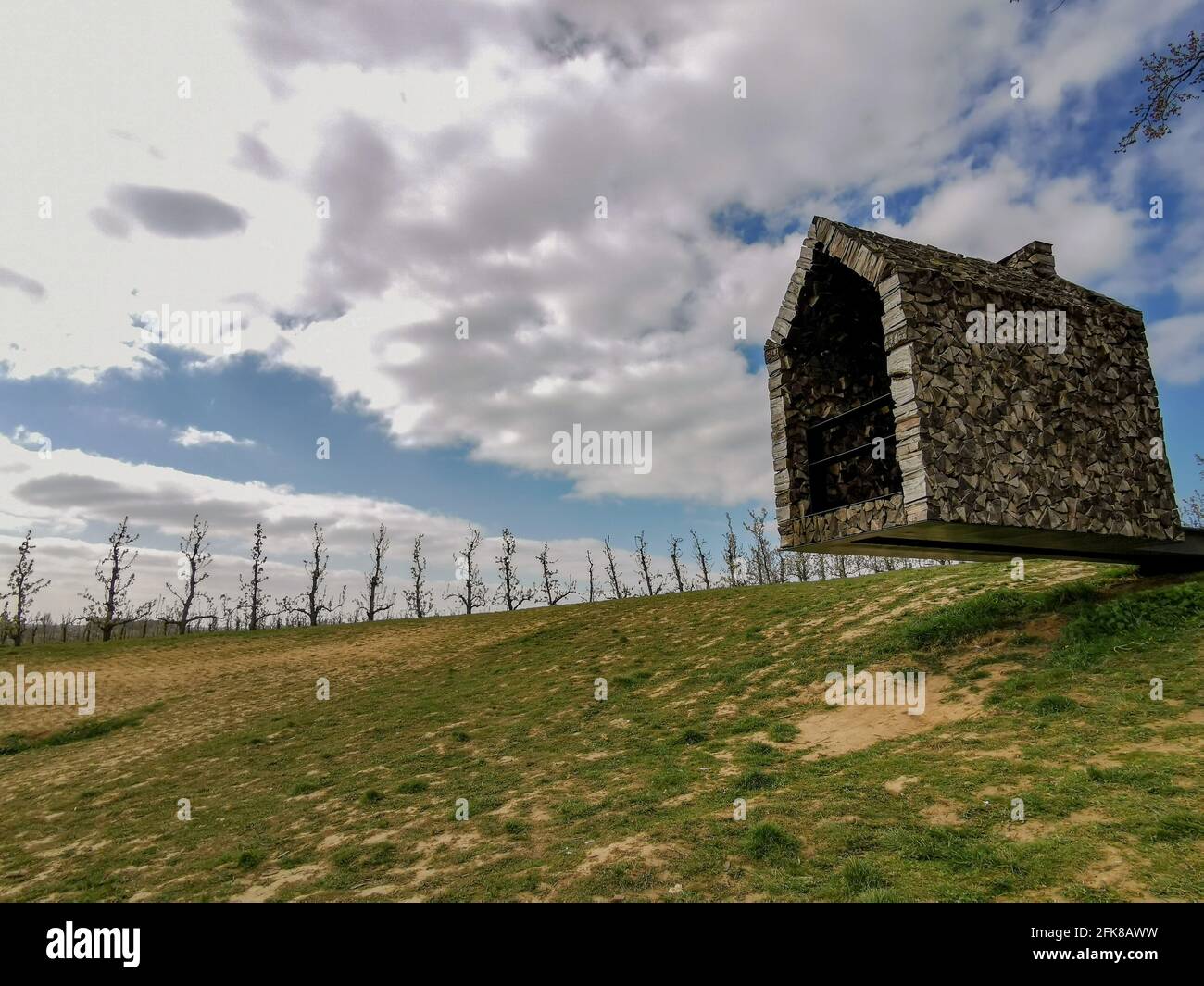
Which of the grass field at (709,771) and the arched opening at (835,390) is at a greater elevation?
the arched opening at (835,390)

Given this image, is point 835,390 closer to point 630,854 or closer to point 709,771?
point 709,771

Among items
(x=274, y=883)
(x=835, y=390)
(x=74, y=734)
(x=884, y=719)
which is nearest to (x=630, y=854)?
(x=274, y=883)

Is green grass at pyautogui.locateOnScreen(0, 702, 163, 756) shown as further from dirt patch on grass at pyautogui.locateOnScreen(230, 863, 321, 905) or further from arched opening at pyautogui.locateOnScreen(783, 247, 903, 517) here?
arched opening at pyautogui.locateOnScreen(783, 247, 903, 517)

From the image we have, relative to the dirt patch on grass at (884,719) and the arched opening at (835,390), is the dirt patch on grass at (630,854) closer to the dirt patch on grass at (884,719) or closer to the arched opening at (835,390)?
the dirt patch on grass at (884,719)

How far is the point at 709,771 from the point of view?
1236 cm

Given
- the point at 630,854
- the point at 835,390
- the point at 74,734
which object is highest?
the point at 835,390

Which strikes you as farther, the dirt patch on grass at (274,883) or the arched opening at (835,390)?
the arched opening at (835,390)

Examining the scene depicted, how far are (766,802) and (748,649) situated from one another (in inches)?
459

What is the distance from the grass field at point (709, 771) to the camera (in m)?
7.86

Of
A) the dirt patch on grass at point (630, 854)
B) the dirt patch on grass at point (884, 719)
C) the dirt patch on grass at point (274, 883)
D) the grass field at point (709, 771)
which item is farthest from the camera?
the dirt patch on grass at point (884, 719)

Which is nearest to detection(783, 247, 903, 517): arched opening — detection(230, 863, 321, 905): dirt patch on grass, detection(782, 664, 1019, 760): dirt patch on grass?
detection(782, 664, 1019, 760): dirt patch on grass

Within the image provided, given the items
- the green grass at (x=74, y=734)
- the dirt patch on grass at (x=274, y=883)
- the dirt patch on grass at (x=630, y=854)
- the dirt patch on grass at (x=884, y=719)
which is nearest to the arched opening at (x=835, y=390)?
the dirt patch on grass at (x=884, y=719)

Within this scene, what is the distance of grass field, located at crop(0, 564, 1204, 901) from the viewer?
7855 mm
